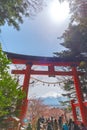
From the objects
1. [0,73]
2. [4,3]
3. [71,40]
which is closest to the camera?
[0,73]

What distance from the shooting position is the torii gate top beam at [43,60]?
49.0 ft

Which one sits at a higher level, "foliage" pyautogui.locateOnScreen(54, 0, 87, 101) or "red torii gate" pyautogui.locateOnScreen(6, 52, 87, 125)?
"foliage" pyautogui.locateOnScreen(54, 0, 87, 101)

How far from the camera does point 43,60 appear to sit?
613 inches

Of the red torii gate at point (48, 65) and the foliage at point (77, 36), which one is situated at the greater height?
the foliage at point (77, 36)

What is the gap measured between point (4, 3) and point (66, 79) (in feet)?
44.0

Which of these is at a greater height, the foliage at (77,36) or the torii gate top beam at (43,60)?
the foliage at (77,36)

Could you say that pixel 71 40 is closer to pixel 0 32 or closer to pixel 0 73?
pixel 0 32

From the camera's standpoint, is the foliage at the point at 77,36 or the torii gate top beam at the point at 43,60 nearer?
the foliage at the point at 77,36

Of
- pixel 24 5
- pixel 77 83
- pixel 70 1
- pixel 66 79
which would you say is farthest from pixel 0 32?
pixel 66 79

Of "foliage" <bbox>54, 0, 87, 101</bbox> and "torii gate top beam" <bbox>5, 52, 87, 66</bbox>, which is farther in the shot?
"torii gate top beam" <bbox>5, 52, 87, 66</bbox>

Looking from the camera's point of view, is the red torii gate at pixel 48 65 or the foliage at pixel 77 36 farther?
the red torii gate at pixel 48 65

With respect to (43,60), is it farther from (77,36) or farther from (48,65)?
(77,36)

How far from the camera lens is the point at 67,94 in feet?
69.7

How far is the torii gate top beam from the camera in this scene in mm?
14938
